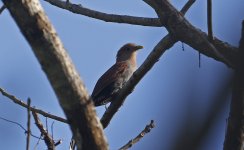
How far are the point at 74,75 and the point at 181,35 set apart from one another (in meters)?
1.82

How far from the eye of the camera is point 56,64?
92.5 inches

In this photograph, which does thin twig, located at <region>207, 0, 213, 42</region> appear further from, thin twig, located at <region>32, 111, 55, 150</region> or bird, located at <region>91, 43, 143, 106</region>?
bird, located at <region>91, 43, 143, 106</region>

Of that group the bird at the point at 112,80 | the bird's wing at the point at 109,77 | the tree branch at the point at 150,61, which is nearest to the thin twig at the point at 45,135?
the tree branch at the point at 150,61

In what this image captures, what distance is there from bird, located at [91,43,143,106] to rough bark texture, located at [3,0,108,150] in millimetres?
5373

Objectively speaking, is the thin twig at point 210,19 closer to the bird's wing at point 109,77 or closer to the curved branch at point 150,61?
the curved branch at point 150,61

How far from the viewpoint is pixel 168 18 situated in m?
4.42

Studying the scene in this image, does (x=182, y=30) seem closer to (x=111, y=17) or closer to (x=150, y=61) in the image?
(x=150, y=61)

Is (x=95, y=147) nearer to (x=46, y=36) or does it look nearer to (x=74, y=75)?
(x=74, y=75)

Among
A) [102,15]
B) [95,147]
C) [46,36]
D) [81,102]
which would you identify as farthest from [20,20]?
[102,15]

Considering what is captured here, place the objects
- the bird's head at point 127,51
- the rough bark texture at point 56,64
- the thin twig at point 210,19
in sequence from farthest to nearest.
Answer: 1. the bird's head at point 127,51
2. the thin twig at point 210,19
3. the rough bark texture at point 56,64

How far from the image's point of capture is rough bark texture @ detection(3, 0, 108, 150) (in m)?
2.35

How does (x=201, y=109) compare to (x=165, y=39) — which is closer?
(x=201, y=109)

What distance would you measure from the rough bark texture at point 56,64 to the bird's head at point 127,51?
693 centimetres

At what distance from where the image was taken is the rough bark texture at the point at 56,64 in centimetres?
235
